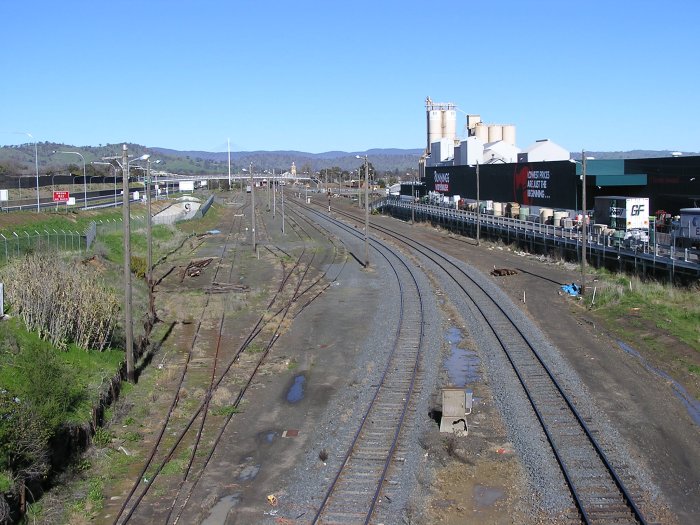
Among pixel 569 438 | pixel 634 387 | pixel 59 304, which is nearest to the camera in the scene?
pixel 569 438

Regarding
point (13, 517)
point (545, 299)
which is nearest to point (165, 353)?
point (13, 517)

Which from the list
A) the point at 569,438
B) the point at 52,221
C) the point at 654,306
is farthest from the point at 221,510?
the point at 52,221

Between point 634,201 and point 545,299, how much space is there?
12.2m

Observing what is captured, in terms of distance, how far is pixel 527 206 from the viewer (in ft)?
187

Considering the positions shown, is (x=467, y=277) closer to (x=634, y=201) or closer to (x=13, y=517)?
(x=634, y=201)

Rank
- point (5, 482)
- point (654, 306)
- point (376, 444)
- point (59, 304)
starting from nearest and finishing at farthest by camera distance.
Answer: point (5, 482) < point (376, 444) < point (59, 304) < point (654, 306)

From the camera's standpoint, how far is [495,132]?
336ft

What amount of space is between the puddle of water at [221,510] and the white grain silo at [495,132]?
94.2 metres

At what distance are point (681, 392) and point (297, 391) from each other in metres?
9.52

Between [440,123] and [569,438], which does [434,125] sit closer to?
[440,123]

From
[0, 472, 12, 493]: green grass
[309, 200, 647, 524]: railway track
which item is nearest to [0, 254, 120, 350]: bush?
[0, 472, 12, 493]: green grass

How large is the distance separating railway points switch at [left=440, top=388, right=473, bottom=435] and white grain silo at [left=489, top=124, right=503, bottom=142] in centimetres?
9041

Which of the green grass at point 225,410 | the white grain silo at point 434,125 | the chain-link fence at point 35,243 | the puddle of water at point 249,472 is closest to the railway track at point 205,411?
the green grass at point 225,410

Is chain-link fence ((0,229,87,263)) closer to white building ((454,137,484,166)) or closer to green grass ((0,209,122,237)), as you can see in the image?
green grass ((0,209,122,237))
